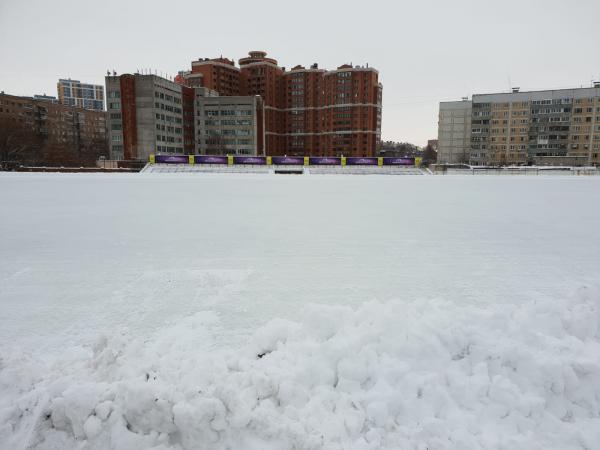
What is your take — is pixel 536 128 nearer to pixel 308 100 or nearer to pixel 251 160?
pixel 308 100

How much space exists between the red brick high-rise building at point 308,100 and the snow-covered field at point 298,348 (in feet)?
361

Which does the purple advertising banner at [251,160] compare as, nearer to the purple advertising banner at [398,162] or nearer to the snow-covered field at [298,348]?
the purple advertising banner at [398,162]

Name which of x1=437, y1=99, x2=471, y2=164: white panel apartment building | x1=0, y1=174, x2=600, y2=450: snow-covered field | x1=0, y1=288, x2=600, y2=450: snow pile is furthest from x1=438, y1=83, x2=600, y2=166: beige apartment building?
x1=0, y1=288, x2=600, y2=450: snow pile

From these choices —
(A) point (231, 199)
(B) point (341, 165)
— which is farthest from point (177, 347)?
(B) point (341, 165)

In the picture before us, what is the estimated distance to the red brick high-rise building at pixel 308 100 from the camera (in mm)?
111688

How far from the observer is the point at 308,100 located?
12038 centimetres

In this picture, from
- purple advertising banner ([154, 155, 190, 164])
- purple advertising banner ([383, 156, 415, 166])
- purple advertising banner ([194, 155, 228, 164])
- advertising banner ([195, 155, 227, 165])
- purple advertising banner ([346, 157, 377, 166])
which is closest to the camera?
purple advertising banner ([154, 155, 190, 164])

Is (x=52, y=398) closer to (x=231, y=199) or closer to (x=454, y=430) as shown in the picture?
(x=454, y=430)

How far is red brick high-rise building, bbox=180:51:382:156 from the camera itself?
112 m

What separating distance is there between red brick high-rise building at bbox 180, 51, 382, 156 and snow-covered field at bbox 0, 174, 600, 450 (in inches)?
A: 4335

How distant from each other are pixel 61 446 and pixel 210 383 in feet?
3.03

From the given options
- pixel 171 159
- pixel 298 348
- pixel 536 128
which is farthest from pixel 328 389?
pixel 536 128

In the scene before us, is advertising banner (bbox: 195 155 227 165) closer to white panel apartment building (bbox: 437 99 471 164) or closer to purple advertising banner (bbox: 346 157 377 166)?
purple advertising banner (bbox: 346 157 377 166)

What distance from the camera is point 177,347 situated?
3.42 meters
